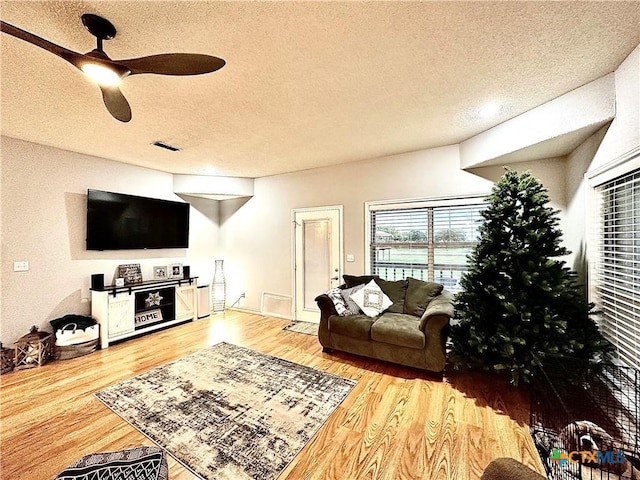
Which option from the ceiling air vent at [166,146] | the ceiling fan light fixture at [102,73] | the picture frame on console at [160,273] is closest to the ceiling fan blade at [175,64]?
the ceiling fan light fixture at [102,73]

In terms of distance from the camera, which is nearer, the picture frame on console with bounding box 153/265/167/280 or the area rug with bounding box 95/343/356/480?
the area rug with bounding box 95/343/356/480

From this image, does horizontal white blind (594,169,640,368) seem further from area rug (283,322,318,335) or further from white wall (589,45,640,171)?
area rug (283,322,318,335)

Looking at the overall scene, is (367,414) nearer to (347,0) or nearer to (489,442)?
(489,442)

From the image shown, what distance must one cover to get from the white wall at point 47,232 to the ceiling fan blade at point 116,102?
8.70ft

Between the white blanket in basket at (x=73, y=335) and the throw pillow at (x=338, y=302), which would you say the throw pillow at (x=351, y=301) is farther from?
the white blanket in basket at (x=73, y=335)

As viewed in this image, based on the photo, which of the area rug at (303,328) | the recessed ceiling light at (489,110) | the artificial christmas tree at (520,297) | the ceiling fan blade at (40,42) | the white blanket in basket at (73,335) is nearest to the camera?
the ceiling fan blade at (40,42)

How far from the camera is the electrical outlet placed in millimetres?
3303

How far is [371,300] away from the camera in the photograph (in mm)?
3564

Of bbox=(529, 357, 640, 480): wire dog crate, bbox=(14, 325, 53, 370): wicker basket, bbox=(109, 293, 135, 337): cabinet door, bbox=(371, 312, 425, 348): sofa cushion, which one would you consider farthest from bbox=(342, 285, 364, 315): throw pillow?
bbox=(14, 325, 53, 370): wicker basket

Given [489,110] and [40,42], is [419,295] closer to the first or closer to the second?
[489,110]

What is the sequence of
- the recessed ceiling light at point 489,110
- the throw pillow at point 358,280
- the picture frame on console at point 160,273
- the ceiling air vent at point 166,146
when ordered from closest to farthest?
the recessed ceiling light at point 489,110 → the ceiling air vent at point 166,146 → the throw pillow at point 358,280 → the picture frame on console at point 160,273

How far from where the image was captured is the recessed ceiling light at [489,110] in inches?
100

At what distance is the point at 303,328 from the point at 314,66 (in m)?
3.81

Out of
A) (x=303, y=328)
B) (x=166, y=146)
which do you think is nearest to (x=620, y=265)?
(x=303, y=328)
